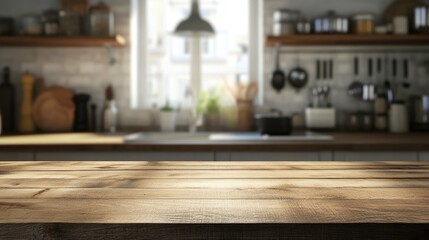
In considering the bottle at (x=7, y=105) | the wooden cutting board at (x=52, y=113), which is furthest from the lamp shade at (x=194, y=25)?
the bottle at (x=7, y=105)

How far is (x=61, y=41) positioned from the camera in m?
3.47

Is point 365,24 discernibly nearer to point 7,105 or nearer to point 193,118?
point 193,118

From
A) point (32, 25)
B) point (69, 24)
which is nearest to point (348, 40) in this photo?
point (69, 24)

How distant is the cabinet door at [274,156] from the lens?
2.69 meters

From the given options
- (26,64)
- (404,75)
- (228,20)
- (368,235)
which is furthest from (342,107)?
(368,235)

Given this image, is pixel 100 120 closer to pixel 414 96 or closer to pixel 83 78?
pixel 83 78

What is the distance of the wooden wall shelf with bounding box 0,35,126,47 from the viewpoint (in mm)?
3434

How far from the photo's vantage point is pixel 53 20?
355cm

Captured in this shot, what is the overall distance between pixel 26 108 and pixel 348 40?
2235 millimetres

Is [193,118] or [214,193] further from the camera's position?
[193,118]

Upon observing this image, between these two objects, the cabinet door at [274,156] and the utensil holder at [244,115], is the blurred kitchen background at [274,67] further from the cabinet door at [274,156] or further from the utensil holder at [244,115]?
the cabinet door at [274,156]

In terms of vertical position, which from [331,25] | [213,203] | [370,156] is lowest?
[370,156]

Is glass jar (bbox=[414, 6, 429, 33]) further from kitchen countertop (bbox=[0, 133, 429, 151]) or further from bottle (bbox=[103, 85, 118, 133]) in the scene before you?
bottle (bbox=[103, 85, 118, 133])

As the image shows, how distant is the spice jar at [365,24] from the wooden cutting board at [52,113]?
2025mm
